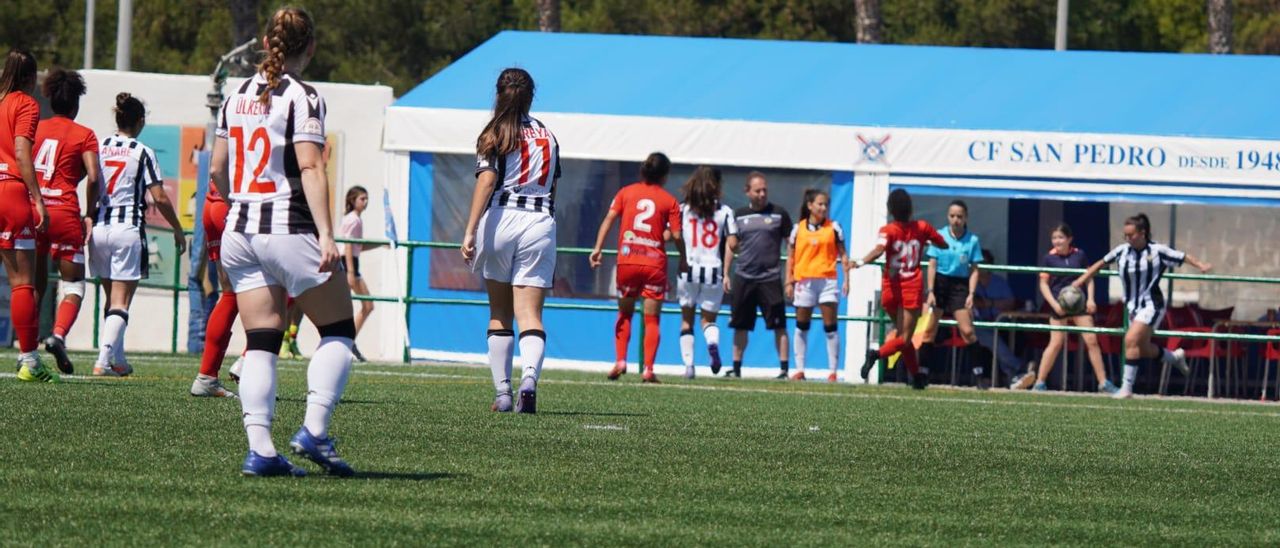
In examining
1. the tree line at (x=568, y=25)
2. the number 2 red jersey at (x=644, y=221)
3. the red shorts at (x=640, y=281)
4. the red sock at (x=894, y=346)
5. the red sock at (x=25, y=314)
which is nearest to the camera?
the red sock at (x=25, y=314)

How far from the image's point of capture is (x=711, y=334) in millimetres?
17047

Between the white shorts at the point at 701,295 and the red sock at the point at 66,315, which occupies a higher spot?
the white shorts at the point at 701,295

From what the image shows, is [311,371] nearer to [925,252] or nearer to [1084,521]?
[1084,521]

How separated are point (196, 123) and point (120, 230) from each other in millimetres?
9964

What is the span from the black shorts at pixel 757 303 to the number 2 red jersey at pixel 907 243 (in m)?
1.71

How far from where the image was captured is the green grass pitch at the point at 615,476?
5562 millimetres

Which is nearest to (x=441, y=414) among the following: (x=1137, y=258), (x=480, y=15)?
(x=1137, y=258)

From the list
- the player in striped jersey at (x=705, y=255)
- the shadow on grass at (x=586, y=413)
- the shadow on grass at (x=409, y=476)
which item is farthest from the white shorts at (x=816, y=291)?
the shadow on grass at (x=409, y=476)

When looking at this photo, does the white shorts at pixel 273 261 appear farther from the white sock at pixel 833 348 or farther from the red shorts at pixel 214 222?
the white sock at pixel 833 348

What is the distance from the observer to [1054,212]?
2125 cm

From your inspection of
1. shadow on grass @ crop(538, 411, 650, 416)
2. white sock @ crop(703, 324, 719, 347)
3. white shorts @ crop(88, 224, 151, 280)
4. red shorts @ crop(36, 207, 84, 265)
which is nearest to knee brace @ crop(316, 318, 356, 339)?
shadow on grass @ crop(538, 411, 650, 416)

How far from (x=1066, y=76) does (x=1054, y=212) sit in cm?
200

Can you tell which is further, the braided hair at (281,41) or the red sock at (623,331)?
the red sock at (623,331)

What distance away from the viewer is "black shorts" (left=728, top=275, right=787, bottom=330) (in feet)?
57.5
